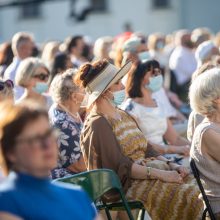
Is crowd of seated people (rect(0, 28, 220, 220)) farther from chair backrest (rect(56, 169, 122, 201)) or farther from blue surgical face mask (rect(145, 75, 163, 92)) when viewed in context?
chair backrest (rect(56, 169, 122, 201))

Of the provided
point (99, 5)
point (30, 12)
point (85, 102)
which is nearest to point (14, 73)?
point (85, 102)

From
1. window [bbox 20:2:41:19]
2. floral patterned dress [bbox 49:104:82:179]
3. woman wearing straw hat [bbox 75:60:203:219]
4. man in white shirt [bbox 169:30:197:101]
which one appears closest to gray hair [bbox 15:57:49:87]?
floral patterned dress [bbox 49:104:82:179]

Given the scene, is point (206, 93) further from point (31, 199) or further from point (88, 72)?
point (31, 199)

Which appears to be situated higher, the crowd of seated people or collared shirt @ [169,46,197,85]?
the crowd of seated people

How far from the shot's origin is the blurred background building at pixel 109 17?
4197cm

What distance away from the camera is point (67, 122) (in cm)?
703

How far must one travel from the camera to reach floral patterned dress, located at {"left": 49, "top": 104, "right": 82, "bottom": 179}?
271 inches

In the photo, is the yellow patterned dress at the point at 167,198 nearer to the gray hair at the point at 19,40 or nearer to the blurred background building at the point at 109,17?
the gray hair at the point at 19,40

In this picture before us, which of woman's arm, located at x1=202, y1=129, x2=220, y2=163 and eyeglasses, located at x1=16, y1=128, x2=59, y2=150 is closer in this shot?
eyeglasses, located at x1=16, y1=128, x2=59, y2=150

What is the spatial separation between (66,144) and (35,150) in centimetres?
326

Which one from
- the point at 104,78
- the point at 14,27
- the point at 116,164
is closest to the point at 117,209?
the point at 116,164

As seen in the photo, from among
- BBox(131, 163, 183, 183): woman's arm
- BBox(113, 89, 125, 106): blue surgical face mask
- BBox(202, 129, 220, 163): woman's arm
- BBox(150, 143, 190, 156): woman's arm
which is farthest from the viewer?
BBox(150, 143, 190, 156): woman's arm

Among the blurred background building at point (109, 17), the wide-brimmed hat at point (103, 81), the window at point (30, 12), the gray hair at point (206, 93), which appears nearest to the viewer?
the gray hair at point (206, 93)

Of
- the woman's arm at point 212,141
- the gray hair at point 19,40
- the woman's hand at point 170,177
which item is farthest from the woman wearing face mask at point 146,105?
the gray hair at point 19,40
